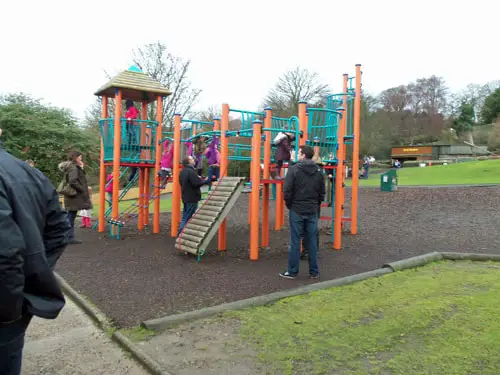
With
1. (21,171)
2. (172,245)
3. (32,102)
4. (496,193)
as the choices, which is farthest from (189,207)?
(32,102)

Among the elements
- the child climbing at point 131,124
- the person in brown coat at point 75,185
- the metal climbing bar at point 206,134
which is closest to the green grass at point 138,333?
the person in brown coat at point 75,185

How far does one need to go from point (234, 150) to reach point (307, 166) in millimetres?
4509

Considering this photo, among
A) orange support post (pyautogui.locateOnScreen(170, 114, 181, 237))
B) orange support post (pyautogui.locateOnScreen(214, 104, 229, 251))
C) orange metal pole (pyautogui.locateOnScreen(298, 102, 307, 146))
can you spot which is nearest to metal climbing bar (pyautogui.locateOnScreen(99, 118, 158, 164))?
orange support post (pyautogui.locateOnScreen(170, 114, 181, 237))

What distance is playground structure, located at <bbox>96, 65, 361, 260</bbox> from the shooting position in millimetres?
7629

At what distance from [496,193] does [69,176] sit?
1634 cm

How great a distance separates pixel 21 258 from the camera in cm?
188

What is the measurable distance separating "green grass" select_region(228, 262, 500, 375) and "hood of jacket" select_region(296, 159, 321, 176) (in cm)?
178

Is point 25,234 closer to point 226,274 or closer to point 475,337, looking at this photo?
point 475,337

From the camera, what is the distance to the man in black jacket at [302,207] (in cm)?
620

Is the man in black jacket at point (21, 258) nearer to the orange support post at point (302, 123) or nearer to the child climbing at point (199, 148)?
the orange support post at point (302, 123)

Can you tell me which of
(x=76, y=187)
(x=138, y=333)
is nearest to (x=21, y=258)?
(x=138, y=333)

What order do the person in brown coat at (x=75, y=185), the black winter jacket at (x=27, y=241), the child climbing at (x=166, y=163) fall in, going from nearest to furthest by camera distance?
the black winter jacket at (x=27, y=241)
the person in brown coat at (x=75, y=185)
the child climbing at (x=166, y=163)

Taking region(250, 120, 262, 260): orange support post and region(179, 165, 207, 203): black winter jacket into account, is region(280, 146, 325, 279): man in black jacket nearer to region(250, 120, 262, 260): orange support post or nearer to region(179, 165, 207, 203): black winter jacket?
region(250, 120, 262, 260): orange support post

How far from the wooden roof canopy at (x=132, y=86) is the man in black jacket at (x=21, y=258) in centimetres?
892
